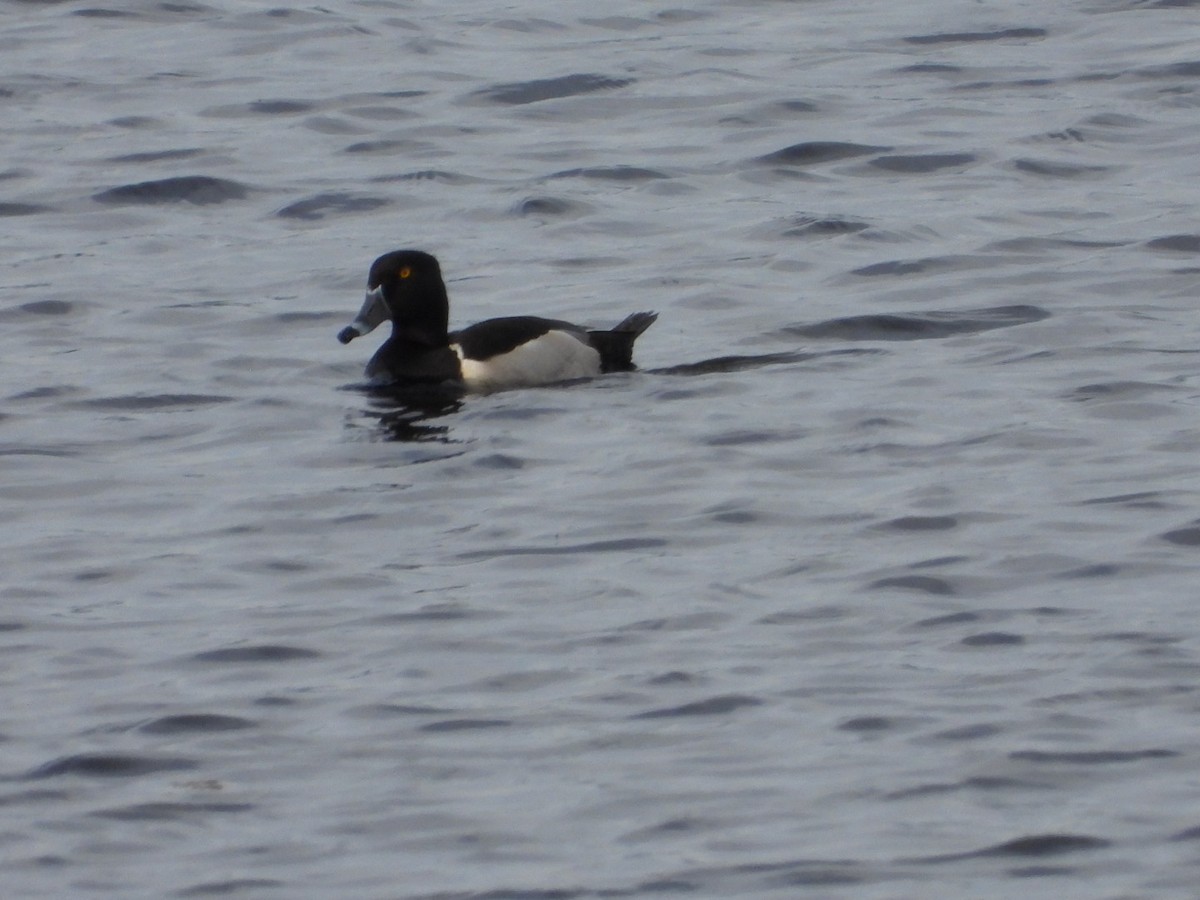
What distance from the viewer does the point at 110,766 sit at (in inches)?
289

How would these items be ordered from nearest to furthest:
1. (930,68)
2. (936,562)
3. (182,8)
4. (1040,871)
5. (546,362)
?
(1040,871)
(936,562)
(546,362)
(930,68)
(182,8)

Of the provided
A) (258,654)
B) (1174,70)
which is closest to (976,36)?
(1174,70)

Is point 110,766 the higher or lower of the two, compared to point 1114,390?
higher

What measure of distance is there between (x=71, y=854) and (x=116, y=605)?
83.6 inches

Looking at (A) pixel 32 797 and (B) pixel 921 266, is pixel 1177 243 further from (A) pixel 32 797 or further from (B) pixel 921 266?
(A) pixel 32 797

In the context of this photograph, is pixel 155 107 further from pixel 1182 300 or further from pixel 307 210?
pixel 1182 300

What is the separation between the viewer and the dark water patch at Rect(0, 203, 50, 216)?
1614 centimetres

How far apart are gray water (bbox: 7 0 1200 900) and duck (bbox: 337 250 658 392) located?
16 centimetres

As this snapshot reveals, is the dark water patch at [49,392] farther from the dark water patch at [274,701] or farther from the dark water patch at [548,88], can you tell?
the dark water patch at [548,88]

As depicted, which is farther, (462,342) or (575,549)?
(462,342)

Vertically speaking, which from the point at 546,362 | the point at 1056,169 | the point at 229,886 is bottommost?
the point at 229,886

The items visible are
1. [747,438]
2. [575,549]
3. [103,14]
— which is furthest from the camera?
[103,14]

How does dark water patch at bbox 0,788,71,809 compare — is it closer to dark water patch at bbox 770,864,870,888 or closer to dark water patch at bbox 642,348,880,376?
dark water patch at bbox 770,864,870,888

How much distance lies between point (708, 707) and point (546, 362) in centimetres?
476
